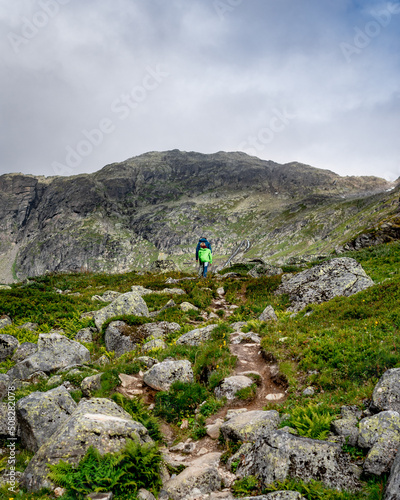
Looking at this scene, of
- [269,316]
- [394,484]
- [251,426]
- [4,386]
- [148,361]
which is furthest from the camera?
[269,316]

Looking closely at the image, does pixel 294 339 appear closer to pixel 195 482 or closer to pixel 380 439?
pixel 380 439

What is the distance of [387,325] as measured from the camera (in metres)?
12.2

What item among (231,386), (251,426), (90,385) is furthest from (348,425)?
(90,385)

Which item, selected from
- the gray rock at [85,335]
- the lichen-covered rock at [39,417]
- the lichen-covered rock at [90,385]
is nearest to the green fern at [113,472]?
the lichen-covered rock at [39,417]

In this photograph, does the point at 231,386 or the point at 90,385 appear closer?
the point at 231,386

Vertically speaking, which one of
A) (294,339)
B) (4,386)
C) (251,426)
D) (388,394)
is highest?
(294,339)

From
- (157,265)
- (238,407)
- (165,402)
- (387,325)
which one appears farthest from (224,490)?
(157,265)

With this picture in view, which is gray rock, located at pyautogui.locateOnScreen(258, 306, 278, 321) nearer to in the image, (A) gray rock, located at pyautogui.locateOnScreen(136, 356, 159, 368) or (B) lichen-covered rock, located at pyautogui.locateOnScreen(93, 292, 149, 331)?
(A) gray rock, located at pyautogui.locateOnScreen(136, 356, 159, 368)

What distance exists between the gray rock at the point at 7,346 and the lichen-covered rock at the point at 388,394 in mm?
16366

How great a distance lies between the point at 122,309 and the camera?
20.4m

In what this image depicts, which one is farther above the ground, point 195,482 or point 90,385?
point 90,385

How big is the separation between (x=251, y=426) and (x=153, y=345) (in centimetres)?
827

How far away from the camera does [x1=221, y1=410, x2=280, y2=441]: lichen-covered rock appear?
8.24 meters

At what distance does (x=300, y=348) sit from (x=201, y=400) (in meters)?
4.46
